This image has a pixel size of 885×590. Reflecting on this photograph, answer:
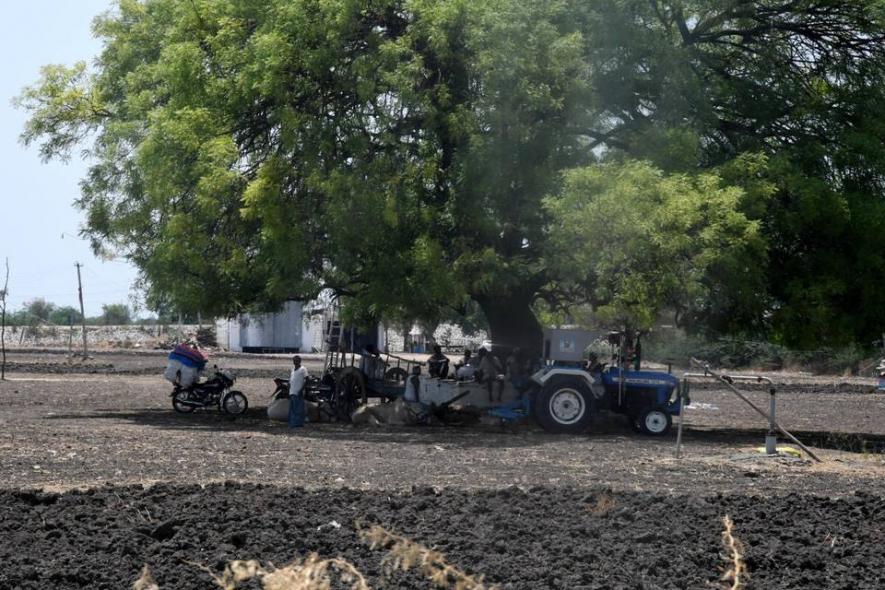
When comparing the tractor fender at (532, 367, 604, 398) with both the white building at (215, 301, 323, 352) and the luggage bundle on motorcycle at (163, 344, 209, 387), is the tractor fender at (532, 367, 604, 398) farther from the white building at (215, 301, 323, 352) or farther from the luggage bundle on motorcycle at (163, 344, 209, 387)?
the white building at (215, 301, 323, 352)

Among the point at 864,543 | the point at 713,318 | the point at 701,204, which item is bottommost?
the point at 864,543

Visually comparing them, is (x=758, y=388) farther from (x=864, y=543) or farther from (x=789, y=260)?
(x=864, y=543)

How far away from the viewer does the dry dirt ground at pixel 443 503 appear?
11.1m

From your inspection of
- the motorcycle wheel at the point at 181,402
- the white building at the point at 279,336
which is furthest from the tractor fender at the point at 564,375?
the white building at the point at 279,336

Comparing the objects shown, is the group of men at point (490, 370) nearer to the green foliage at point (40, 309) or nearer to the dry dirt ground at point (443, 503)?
the dry dirt ground at point (443, 503)

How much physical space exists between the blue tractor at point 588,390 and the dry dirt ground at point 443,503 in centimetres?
51

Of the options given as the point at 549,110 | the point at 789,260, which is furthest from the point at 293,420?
the point at 789,260

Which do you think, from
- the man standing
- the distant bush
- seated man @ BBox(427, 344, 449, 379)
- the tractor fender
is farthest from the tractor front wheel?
the distant bush

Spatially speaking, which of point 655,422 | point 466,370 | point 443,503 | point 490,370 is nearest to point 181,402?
point 466,370

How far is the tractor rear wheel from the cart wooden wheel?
468 centimetres

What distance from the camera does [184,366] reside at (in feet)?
100

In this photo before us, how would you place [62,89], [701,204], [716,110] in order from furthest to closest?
[62,89]
[716,110]
[701,204]

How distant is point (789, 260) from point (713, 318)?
189 centimetres

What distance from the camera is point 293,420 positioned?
27.6m
